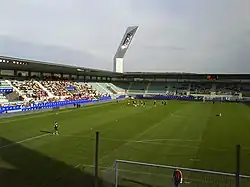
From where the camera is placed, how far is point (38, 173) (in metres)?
15.8

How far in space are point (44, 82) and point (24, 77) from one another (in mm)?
4186

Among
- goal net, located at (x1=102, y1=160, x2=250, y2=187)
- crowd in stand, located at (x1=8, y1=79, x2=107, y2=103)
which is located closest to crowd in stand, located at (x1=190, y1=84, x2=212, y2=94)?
crowd in stand, located at (x1=8, y1=79, x2=107, y2=103)

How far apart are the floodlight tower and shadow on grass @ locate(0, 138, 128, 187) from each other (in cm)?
9370

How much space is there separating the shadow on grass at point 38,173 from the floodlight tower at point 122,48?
93700mm

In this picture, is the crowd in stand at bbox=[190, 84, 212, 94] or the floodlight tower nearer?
the crowd in stand at bbox=[190, 84, 212, 94]

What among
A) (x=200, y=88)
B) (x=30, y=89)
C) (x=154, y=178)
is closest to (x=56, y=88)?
(x=30, y=89)

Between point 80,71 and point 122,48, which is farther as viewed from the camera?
point 122,48

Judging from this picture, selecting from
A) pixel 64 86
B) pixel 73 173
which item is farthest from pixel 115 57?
pixel 73 173

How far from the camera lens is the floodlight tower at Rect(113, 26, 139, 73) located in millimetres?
111062

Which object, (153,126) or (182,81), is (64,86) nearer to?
(153,126)

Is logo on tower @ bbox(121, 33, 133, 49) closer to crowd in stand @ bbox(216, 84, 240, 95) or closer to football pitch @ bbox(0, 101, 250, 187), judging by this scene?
crowd in stand @ bbox(216, 84, 240, 95)

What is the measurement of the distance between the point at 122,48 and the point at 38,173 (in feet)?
328

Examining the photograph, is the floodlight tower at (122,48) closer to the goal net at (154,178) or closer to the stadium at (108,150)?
the stadium at (108,150)

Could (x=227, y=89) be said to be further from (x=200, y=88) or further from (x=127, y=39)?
(x=127, y=39)
